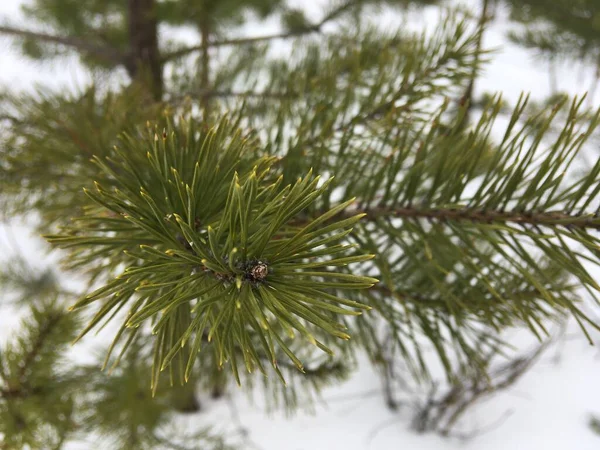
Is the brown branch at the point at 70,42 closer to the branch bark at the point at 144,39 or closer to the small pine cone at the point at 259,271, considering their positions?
the branch bark at the point at 144,39

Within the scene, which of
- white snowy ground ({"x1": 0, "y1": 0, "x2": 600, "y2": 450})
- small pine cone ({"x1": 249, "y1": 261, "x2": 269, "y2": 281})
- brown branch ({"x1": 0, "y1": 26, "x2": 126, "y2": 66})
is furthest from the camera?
white snowy ground ({"x1": 0, "y1": 0, "x2": 600, "y2": 450})

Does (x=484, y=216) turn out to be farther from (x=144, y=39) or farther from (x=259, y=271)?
(x=144, y=39)

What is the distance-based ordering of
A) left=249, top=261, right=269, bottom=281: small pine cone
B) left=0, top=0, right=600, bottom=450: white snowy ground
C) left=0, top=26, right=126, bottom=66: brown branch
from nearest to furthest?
left=249, top=261, right=269, bottom=281: small pine cone, left=0, top=26, right=126, bottom=66: brown branch, left=0, top=0, right=600, bottom=450: white snowy ground

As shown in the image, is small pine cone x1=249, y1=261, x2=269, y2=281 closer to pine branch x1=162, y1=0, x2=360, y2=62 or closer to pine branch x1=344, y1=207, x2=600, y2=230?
pine branch x1=344, y1=207, x2=600, y2=230

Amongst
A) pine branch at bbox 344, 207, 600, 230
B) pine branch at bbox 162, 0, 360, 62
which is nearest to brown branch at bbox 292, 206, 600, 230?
pine branch at bbox 344, 207, 600, 230

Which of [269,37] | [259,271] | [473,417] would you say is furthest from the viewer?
[473,417]

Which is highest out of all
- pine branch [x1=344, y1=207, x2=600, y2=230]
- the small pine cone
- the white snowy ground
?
the white snowy ground

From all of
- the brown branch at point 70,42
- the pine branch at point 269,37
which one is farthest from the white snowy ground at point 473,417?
the pine branch at point 269,37

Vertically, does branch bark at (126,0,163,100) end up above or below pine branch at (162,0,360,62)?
above

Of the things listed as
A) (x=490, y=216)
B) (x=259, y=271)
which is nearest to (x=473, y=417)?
(x=490, y=216)

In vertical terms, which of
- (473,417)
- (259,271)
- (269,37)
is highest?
(269,37)

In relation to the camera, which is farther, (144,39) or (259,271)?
(144,39)
